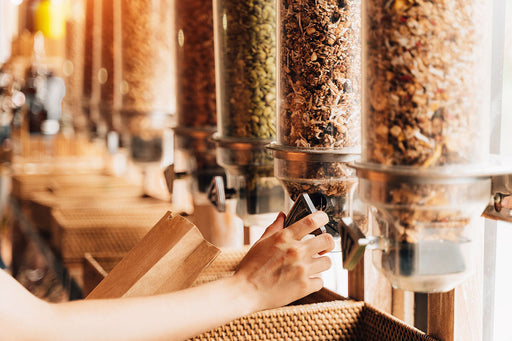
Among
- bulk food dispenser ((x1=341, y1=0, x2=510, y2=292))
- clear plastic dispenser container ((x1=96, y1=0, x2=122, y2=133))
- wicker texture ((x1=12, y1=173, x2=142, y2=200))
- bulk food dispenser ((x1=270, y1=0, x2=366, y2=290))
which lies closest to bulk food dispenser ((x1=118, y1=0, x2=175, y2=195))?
clear plastic dispenser container ((x1=96, y1=0, x2=122, y2=133))

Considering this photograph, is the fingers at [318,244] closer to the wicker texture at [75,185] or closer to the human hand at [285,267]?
the human hand at [285,267]

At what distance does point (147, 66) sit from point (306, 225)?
1374mm

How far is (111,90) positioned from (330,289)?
1595 mm

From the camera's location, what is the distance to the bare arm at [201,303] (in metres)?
0.76

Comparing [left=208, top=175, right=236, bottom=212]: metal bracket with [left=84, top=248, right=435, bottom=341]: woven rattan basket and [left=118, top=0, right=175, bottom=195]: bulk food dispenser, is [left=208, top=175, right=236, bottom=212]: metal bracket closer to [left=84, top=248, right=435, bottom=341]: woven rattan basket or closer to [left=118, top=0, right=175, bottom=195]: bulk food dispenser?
[left=84, top=248, right=435, bottom=341]: woven rattan basket

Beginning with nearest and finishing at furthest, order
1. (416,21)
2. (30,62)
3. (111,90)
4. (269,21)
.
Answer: (416,21) → (269,21) → (111,90) → (30,62)

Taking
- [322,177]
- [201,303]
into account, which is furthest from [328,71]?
[201,303]

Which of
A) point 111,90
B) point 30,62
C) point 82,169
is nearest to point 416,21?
point 111,90

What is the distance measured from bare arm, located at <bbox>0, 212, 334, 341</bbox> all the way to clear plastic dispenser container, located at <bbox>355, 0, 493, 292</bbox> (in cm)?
11

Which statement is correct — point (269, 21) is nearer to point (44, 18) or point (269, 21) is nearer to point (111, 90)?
point (111, 90)

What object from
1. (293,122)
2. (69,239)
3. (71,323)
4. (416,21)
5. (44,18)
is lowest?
(69,239)

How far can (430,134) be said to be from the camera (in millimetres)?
728

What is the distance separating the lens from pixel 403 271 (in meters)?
0.76

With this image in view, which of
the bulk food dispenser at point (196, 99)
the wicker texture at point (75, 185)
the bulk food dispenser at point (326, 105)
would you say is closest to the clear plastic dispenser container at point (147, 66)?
the bulk food dispenser at point (196, 99)
